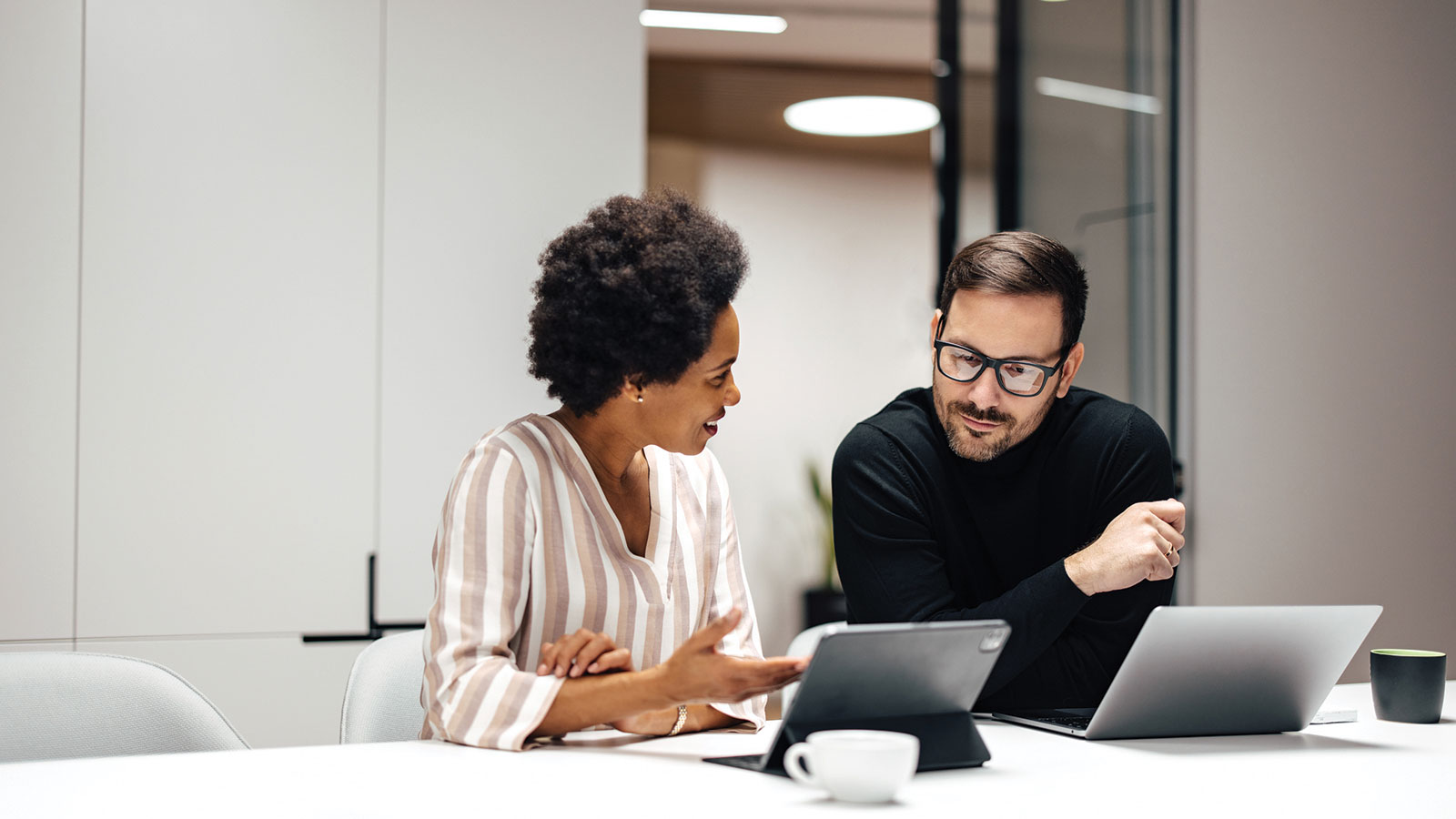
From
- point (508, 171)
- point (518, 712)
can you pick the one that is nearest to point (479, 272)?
point (508, 171)

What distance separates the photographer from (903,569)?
1.83 metres

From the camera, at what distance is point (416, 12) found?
2770mm

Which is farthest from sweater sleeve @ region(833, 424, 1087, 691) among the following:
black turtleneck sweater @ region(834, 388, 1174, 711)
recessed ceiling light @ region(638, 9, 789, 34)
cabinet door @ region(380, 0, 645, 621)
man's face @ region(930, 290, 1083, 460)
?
recessed ceiling light @ region(638, 9, 789, 34)

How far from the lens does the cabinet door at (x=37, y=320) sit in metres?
2.49

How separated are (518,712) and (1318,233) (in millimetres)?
2960

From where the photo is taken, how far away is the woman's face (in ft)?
5.31

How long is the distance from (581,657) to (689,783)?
28cm

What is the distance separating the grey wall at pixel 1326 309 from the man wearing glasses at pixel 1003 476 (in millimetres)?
1556

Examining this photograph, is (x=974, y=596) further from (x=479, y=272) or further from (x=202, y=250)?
(x=202, y=250)

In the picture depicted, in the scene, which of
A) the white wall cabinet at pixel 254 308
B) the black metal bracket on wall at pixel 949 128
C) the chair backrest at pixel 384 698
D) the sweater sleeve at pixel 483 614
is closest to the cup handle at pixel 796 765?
the sweater sleeve at pixel 483 614

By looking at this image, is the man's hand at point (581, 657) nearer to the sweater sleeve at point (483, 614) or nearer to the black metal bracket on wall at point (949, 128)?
the sweater sleeve at point (483, 614)

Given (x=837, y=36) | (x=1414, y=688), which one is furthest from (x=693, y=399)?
(x=837, y=36)

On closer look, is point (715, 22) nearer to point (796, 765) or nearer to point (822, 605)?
point (822, 605)

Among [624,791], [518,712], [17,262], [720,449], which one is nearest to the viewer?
[624,791]
